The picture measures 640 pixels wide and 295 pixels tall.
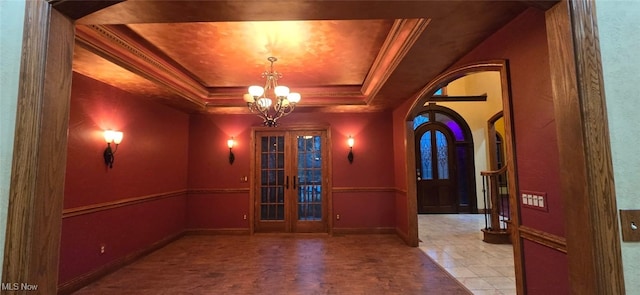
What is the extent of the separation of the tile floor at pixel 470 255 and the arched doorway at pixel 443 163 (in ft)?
3.60

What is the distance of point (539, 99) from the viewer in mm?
1938

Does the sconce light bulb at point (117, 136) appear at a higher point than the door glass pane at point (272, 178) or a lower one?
higher

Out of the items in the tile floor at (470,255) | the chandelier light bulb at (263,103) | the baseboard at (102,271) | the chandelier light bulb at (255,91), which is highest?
the chandelier light bulb at (255,91)

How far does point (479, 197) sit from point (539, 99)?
21.8 feet

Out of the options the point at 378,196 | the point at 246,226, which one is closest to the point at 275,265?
the point at 246,226

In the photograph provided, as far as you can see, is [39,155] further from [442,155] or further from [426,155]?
[442,155]

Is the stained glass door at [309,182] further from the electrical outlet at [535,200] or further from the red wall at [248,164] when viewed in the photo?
the electrical outlet at [535,200]

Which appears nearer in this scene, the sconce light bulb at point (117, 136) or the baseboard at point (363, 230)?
the sconce light bulb at point (117, 136)

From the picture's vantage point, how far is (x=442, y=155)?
7.76m

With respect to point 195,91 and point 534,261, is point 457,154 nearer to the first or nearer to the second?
point 534,261

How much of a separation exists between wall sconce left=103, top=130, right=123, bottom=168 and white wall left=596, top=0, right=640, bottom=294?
467 cm

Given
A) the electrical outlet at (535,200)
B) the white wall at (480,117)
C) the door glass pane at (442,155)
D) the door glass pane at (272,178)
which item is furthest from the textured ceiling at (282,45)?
the white wall at (480,117)

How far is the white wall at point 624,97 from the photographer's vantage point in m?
1.13

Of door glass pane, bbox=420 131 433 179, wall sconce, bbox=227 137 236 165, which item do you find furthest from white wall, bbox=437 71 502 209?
wall sconce, bbox=227 137 236 165
